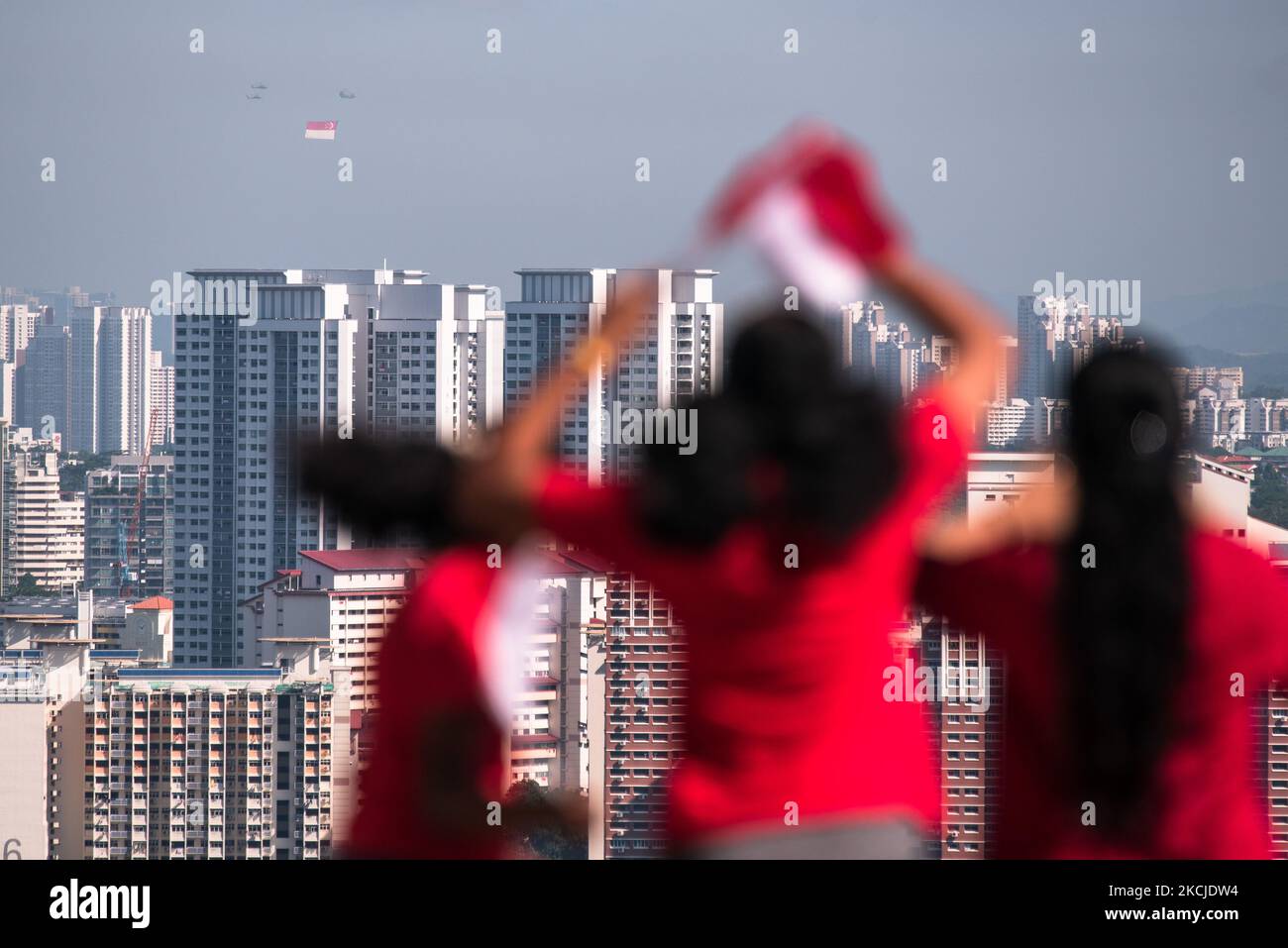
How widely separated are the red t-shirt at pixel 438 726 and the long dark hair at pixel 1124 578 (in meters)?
0.38

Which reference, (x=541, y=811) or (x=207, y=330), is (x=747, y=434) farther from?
(x=207, y=330)

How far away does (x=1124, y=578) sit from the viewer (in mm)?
1135

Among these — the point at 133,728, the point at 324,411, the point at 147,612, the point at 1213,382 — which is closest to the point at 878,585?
the point at 1213,382

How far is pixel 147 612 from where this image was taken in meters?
25.0

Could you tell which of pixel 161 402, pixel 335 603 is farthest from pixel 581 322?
pixel 161 402

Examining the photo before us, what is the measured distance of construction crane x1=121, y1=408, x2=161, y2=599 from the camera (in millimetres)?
29500

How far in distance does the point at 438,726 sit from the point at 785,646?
246 millimetres

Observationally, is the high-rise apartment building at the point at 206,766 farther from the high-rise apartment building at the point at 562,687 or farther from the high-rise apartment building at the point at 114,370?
the high-rise apartment building at the point at 114,370

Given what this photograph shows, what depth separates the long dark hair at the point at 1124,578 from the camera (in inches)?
43.4

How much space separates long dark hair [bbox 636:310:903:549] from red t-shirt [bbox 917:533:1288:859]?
11 centimetres

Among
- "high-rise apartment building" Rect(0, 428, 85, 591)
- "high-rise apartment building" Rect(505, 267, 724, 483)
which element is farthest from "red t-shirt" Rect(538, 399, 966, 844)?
"high-rise apartment building" Rect(0, 428, 85, 591)

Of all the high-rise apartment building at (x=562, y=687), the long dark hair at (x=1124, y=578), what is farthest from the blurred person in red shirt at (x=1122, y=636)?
the high-rise apartment building at (x=562, y=687)

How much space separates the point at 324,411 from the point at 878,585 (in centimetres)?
2264
